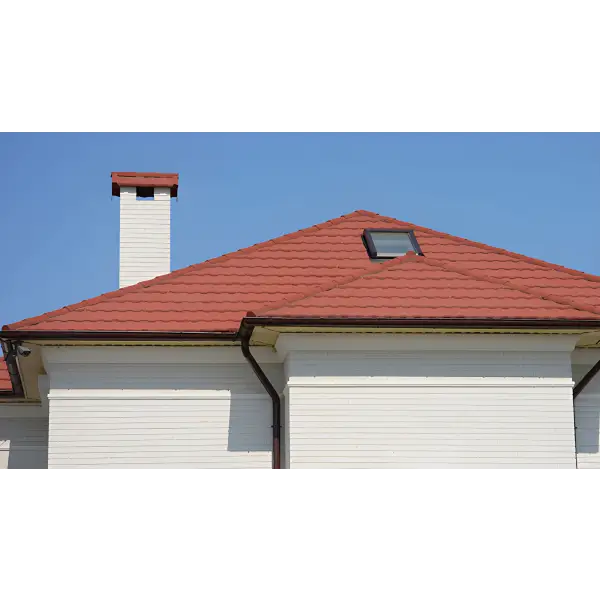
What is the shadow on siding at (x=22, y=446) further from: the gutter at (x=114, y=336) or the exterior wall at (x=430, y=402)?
the exterior wall at (x=430, y=402)

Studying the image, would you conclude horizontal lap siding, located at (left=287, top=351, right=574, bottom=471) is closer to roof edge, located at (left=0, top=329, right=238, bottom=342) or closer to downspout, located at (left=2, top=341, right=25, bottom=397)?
roof edge, located at (left=0, top=329, right=238, bottom=342)

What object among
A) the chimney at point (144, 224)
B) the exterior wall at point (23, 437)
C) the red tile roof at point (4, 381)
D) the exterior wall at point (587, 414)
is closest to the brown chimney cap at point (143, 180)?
the chimney at point (144, 224)

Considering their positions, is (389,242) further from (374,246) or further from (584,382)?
(584,382)

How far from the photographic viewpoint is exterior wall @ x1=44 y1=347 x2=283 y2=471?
31.4 ft

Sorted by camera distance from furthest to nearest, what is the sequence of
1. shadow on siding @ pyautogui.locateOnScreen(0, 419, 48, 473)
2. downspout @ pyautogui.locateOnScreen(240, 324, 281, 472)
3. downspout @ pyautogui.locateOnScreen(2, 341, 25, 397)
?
shadow on siding @ pyautogui.locateOnScreen(0, 419, 48, 473) < downspout @ pyautogui.locateOnScreen(2, 341, 25, 397) < downspout @ pyautogui.locateOnScreen(240, 324, 281, 472)

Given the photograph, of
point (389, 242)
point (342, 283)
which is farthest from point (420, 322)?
point (389, 242)

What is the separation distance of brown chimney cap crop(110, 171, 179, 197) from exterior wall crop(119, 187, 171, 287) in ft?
0.25

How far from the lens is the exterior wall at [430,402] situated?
8867 mm

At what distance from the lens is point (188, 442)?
31.6 ft

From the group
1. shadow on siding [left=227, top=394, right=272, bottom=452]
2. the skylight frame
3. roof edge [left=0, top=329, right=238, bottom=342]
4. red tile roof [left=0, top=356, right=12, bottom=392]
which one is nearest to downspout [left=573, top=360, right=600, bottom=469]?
the skylight frame

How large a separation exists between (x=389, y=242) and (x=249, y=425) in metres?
3.05
